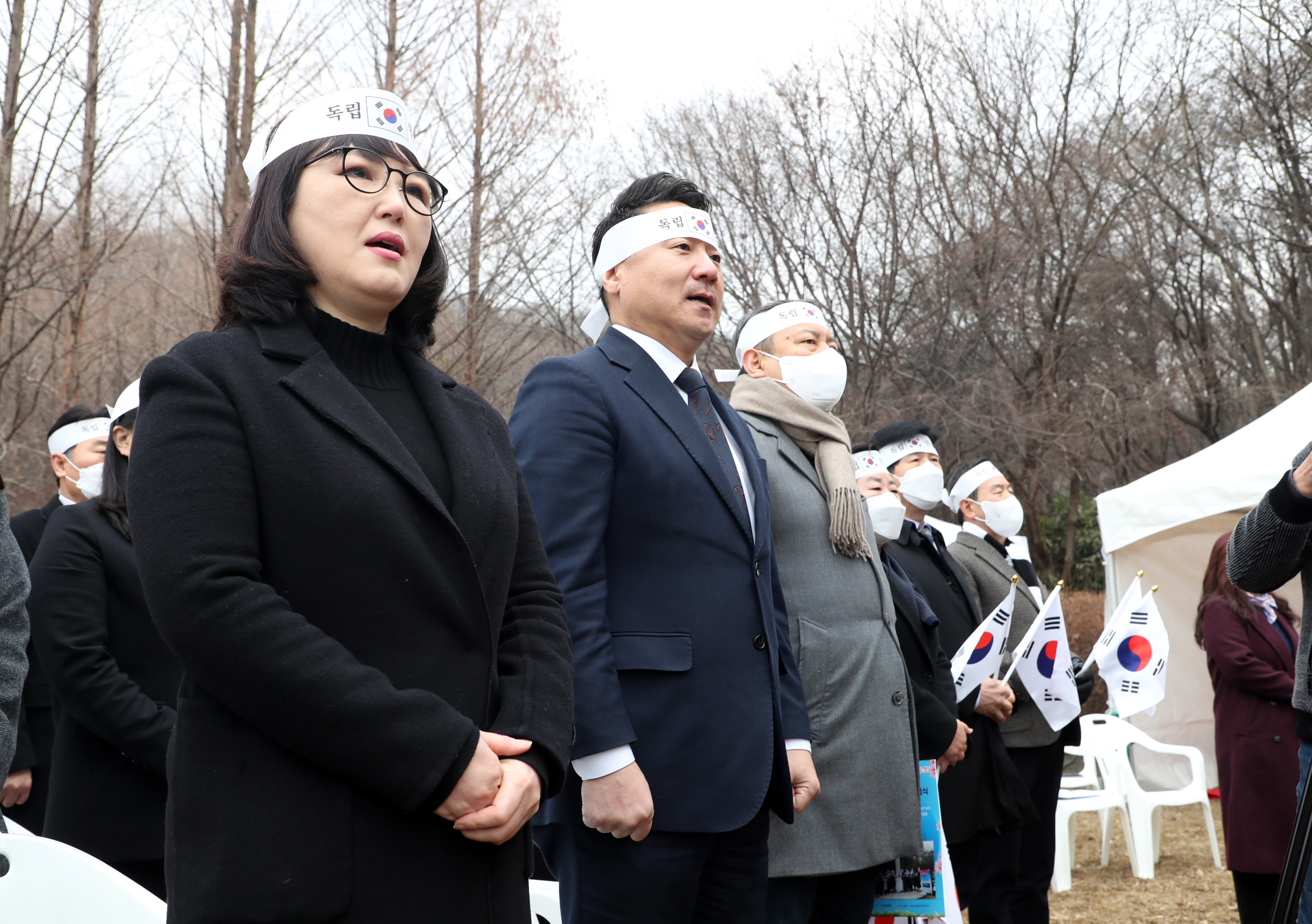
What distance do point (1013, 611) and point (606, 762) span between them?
320cm

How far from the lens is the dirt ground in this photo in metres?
6.59

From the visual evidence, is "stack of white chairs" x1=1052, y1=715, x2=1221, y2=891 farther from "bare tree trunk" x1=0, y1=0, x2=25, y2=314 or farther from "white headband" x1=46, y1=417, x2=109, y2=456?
"bare tree trunk" x1=0, y1=0, x2=25, y2=314

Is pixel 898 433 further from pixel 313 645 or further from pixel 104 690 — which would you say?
pixel 313 645

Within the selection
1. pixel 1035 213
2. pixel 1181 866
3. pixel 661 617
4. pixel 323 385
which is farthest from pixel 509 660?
pixel 1035 213

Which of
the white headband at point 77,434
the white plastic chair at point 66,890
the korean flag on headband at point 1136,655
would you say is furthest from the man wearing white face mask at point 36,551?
the korean flag on headband at point 1136,655

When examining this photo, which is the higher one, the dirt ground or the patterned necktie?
the patterned necktie

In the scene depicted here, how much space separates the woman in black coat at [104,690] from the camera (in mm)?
3346

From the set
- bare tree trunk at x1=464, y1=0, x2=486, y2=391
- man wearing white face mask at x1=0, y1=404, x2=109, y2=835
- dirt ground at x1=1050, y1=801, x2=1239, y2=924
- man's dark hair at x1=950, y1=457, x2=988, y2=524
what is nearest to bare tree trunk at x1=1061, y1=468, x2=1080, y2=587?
dirt ground at x1=1050, y1=801, x2=1239, y2=924

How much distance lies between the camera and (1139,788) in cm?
783

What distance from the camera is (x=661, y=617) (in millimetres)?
2555

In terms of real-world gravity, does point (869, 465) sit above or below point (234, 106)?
below

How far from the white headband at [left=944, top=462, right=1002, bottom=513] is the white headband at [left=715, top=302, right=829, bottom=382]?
2416 millimetres

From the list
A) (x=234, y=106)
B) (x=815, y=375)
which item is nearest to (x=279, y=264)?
(x=815, y=375)

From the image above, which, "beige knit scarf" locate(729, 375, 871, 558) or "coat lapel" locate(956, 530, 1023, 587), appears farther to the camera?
"coat lapel" locate(956, 530, 1023, 587)
